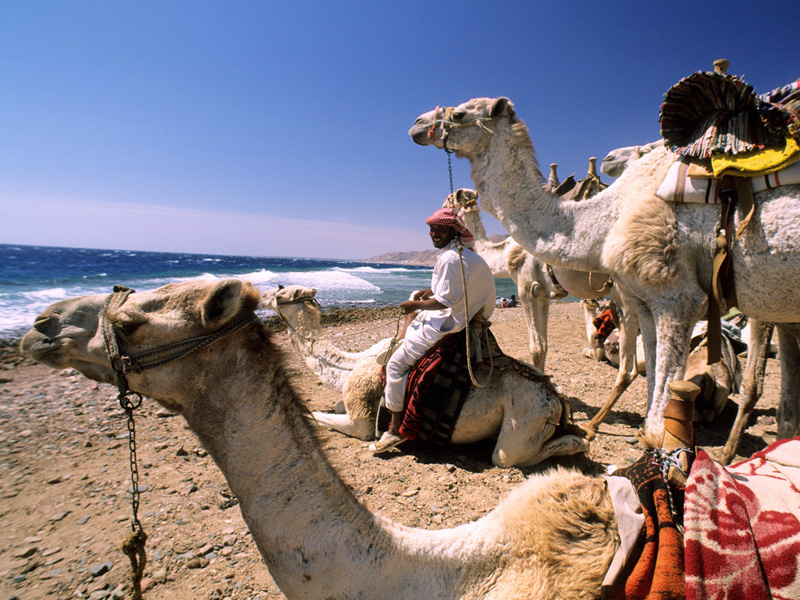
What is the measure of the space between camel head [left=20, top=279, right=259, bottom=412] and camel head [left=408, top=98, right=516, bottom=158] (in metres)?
3.44

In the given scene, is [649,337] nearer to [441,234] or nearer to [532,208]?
[532,208]

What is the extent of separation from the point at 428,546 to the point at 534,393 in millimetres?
2373

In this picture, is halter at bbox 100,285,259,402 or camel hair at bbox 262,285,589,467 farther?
camel hair at bbox 262,285,589,467

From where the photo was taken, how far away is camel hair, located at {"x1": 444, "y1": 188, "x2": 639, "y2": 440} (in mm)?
5035

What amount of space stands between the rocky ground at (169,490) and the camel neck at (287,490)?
0.47ft

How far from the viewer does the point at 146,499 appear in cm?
345

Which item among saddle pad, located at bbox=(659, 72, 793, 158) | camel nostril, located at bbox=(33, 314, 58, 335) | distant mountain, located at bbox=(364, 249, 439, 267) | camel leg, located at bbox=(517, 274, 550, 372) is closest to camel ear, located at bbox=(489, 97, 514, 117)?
saddle pad, located at bbox=(659, 72, 793, 158)

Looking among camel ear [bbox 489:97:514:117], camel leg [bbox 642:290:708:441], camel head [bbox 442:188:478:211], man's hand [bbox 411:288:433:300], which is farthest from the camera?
camel head [bbox 442:188:478:211]

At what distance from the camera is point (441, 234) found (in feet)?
11.9

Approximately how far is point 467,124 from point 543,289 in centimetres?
277

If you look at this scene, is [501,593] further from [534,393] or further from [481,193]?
[481,193]

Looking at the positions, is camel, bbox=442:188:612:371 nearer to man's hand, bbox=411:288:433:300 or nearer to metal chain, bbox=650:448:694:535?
man's hand, bbox=411:288:433:300

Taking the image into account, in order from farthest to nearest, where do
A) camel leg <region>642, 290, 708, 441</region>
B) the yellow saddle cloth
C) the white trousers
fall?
the white trousers
camel leg <region>642, 290, 708, 441</region>
the yellow saddle cloth

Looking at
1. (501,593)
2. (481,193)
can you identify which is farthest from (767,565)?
(481,193)
